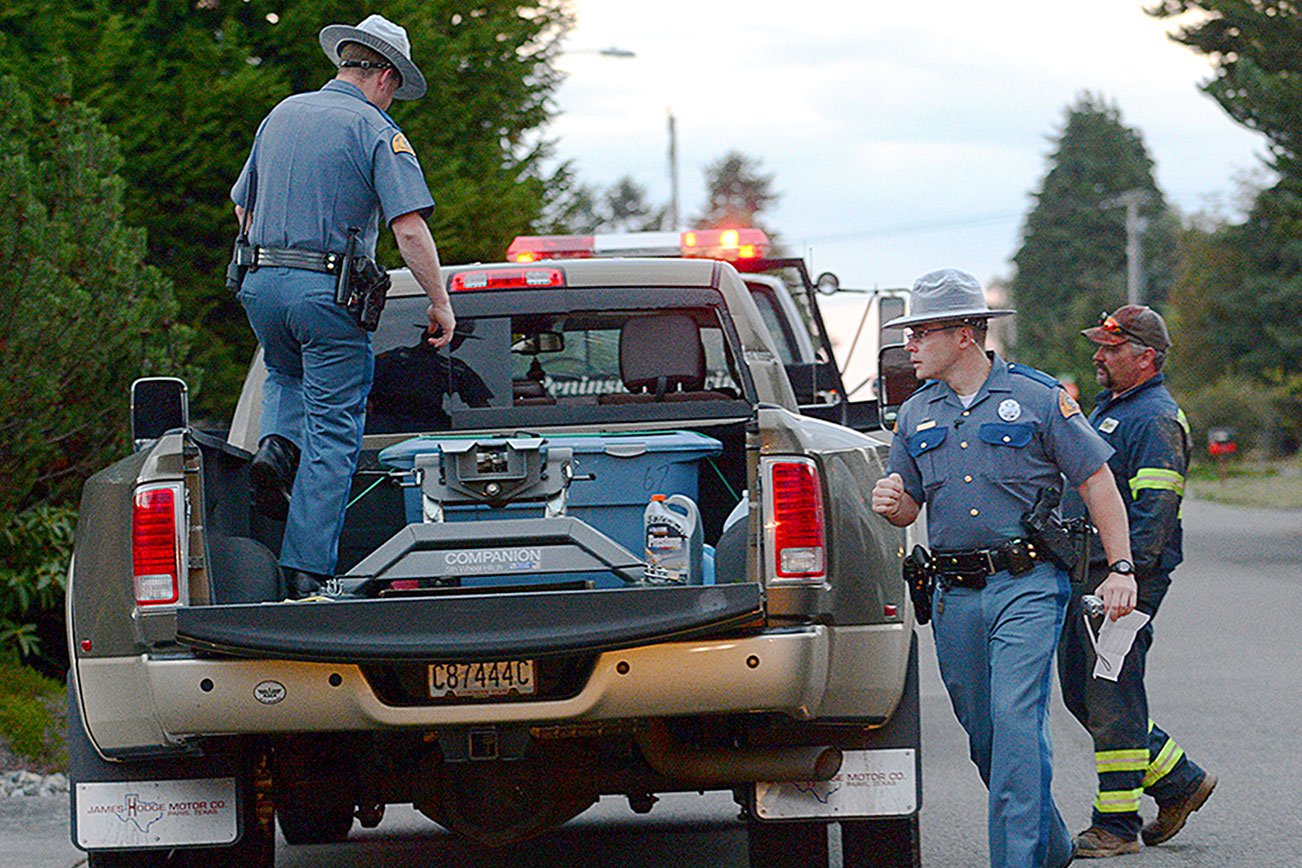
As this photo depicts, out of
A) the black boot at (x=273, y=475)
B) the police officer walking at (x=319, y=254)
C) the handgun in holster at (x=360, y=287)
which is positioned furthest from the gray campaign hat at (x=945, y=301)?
the black boot at (x=273, y=475)

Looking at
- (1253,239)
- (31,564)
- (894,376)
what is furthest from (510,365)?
(1253,239)

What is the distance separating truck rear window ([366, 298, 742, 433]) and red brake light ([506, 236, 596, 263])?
4129mm

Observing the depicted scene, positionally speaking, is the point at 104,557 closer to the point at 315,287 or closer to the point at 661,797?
the point at 315,287

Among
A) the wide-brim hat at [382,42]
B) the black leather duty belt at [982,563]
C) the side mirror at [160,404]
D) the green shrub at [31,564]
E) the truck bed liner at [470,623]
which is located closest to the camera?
the truck bed liner at [470,623]

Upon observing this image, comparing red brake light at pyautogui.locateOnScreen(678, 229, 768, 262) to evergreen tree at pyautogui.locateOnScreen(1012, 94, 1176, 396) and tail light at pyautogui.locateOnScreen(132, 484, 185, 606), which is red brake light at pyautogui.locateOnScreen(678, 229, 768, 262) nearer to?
tail light at pyautogui.locateOnScreen(132, 484, 185, 606)

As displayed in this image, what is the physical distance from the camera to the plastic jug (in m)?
5.48

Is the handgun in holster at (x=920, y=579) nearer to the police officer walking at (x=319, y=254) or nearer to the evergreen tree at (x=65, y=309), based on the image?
the police officer walking at (x=319, y=254)

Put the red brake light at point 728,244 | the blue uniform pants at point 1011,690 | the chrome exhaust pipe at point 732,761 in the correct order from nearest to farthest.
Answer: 1. the chrome exhaust pipe at point 732,761
2. the blue uniform pants at point 1011,690
3. the red brake light at point 728,244

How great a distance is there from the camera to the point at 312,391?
6.05 meters

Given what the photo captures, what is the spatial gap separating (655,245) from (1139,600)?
547 centimetres

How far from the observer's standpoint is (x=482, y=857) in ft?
25.2

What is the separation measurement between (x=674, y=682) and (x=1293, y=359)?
169 feet

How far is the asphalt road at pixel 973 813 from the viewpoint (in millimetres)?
7281

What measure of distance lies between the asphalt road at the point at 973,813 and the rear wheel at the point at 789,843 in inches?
42.1
